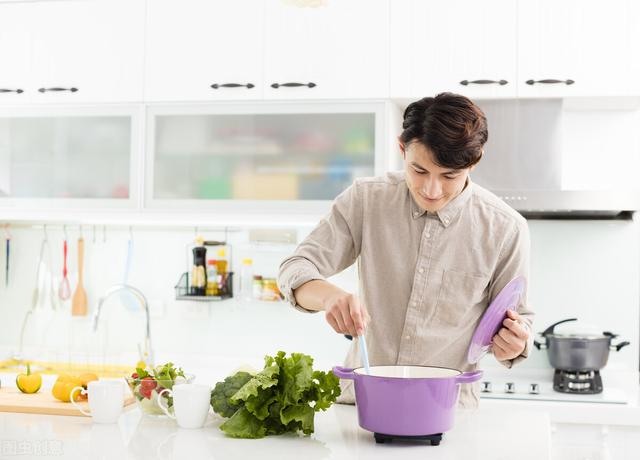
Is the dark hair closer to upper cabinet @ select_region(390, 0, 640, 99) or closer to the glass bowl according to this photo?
the glass bowl

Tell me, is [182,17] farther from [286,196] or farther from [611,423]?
[611,423]

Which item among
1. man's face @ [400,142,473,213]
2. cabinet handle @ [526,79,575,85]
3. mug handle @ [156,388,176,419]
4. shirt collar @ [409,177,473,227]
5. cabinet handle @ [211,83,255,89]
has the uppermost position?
cabinet handle @ [211,83,255,89]

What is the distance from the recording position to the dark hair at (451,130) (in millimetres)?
1734

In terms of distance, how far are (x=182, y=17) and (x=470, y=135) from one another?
1.91m

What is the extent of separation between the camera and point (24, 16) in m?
3.42

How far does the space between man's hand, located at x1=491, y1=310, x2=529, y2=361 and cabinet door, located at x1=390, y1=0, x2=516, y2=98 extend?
1559mm

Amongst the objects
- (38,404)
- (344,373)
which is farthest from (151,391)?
(344,373)

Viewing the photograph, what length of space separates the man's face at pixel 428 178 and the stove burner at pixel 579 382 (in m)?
1.41

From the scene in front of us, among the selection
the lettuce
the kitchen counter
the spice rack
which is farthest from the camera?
the spice rack

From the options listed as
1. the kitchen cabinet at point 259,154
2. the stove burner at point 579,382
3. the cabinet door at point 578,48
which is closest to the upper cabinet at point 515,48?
the cabinet door at point 578,48

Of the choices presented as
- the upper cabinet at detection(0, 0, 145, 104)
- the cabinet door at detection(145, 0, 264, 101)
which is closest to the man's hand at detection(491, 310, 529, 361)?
the cabinet door at detection(145, 0, 264, 101)

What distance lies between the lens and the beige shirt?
2002 millimetres

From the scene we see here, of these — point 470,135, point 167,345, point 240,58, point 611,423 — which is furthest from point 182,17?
point 611,423

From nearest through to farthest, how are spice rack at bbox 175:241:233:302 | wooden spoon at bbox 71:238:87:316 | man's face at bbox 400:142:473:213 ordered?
man's face at bbox 400:142:473:213 → spice rack at bbox 175:241:233:302 → wooden spoon at bbox 71:238:87:316
